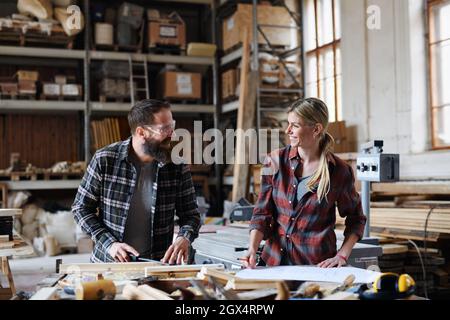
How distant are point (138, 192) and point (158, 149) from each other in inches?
11.1

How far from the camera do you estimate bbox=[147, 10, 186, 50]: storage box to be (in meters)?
10.2

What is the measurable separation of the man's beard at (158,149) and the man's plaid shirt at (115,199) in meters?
0.06

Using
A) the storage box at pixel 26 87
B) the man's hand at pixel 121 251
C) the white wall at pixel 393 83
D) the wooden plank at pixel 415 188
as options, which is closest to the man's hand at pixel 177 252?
the man's hand at pixel 121 251

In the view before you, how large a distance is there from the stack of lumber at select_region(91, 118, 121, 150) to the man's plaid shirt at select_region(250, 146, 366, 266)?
759 cm

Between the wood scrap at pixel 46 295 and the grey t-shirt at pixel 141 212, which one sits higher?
the grey t-shirt at pixel 141 212

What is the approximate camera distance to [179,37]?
1041 centimetres

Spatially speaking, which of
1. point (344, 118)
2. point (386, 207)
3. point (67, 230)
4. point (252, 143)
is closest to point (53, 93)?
point (67, 230)

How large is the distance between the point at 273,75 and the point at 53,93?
3.84m

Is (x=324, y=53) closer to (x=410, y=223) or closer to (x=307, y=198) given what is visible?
(x=410, y=223)

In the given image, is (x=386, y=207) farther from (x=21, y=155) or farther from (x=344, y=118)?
(x=21, y=155)

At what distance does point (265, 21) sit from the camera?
960 centimetres

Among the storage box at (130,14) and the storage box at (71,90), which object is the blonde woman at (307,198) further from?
the storage box at (130,14)

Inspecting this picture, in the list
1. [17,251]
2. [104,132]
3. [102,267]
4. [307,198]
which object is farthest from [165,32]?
[102,267]

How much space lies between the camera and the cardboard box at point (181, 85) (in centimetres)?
1009
